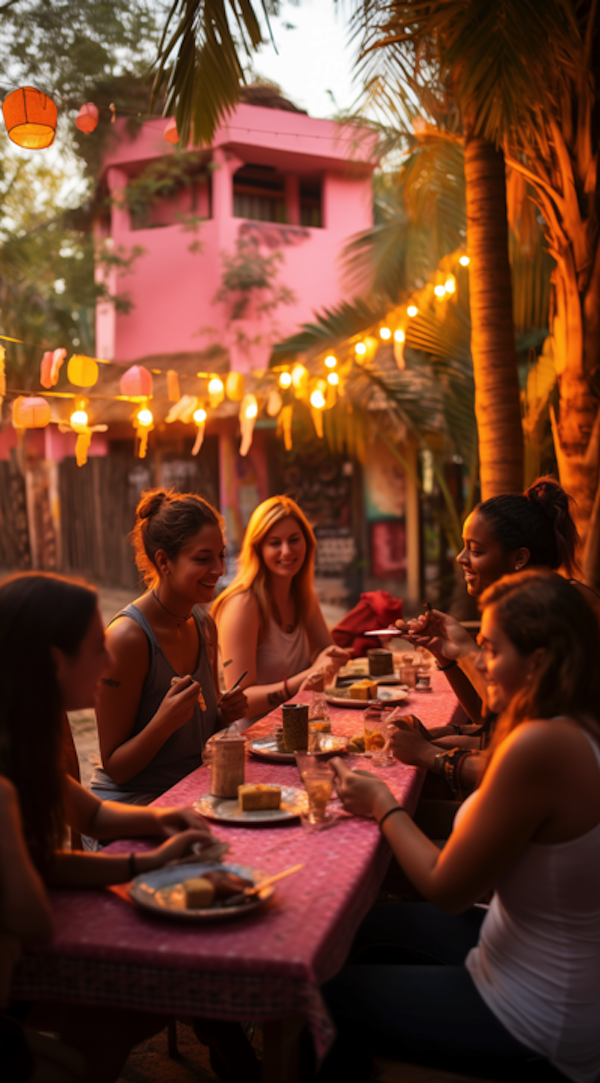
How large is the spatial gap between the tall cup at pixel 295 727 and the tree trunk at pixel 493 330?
2447 mm

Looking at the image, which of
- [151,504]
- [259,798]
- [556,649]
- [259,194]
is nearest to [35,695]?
[259,798]

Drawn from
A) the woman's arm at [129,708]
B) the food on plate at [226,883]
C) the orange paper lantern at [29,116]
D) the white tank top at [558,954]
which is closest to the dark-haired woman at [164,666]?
the woman's arm at [129,708]

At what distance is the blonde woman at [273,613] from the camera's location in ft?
13.2

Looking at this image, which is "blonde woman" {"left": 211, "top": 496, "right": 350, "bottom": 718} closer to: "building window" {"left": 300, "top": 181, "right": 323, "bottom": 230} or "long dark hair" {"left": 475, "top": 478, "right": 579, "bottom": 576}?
"long dark hair" {"left": 475, "top": 478, "right": 579, "bottom": 576}

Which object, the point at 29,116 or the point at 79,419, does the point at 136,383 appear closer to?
the point at 79,419

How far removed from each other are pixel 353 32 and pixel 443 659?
3761mm

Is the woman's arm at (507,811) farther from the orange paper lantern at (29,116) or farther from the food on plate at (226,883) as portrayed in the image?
the orange paper lantern at (29,116)

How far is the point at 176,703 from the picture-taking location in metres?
2.55

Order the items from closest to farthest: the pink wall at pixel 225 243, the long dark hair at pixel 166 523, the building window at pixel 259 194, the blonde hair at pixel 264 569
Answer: the long dark hair at pixel 166 523, the blonde hair at pixel 264 569, the pink wall at pixel 225 243, the building window at pixel 259 194

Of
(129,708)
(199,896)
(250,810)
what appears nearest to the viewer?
(199,896)

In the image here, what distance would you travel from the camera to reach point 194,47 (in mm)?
4363

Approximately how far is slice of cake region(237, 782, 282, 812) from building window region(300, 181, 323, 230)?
14088mm

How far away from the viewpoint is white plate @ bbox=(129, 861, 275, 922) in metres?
1.58

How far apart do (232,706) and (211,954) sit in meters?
1.72
